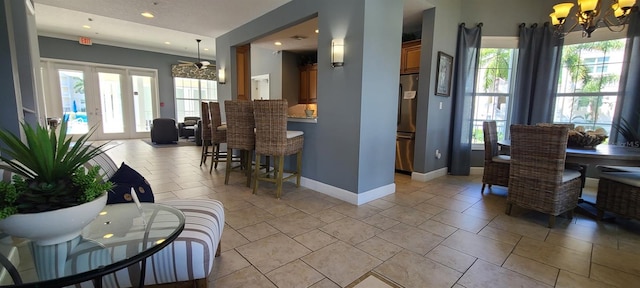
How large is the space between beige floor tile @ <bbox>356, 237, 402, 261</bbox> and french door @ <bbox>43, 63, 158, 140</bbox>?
860cm

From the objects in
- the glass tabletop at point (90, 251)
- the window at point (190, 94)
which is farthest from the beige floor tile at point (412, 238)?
the window at point (190, 94)

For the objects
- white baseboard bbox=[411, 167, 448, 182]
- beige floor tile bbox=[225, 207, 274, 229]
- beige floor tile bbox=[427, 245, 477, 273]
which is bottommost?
beige floor tile bbox=[225, 207, 274, 229]

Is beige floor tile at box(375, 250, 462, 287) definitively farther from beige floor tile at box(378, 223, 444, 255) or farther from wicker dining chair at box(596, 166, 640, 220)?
wicker dining chair at box(596, 166, 640, 220)

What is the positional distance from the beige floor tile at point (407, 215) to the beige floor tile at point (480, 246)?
0.35 m

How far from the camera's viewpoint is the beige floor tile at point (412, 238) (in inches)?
80.8

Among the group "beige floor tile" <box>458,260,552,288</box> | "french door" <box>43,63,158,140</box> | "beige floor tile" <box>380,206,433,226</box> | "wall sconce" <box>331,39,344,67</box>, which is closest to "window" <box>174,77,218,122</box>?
"french door" <box>43,63,158,140</box>

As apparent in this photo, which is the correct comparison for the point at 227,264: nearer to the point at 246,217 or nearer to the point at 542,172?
the point at 246,217

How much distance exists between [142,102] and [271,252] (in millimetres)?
8855

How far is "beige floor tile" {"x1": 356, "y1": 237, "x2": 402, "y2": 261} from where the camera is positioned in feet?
6.35

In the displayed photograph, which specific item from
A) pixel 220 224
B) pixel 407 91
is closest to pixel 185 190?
pixel 220 224

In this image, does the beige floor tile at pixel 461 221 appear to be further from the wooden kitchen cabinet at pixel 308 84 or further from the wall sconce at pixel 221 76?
the wooden kitchen cabinet at pixel 308 84

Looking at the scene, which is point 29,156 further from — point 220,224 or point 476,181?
point 476,181

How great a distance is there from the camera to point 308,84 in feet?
22.9

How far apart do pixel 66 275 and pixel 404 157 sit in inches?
163
